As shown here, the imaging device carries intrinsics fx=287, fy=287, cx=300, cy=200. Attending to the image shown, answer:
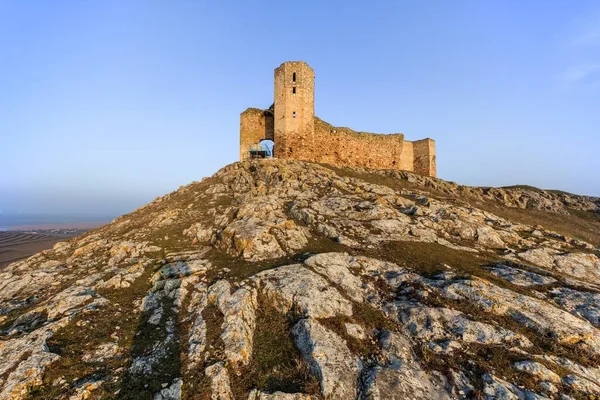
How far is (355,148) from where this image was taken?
39844 mm

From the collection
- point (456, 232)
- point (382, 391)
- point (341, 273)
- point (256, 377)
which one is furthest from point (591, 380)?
point (456, 232)

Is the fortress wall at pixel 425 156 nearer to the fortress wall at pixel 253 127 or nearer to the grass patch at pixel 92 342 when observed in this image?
the fortress wall at pixel 253 127

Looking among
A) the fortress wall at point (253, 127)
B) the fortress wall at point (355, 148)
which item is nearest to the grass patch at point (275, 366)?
the fortress wall at point (355, 148)

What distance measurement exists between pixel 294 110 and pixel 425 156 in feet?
78.3

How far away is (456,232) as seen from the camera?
20547 mm

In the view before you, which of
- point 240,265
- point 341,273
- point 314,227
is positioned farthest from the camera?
point 314,227

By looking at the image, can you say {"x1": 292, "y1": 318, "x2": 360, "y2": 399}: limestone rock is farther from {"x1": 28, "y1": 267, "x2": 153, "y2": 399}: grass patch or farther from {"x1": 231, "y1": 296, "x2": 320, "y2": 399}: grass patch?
{"x1": 28, "y1": 267, "x2": 153, "y2": 399}: grass patch

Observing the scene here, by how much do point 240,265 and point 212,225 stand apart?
6444 millimetres

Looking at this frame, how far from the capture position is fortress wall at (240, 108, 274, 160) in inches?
1443

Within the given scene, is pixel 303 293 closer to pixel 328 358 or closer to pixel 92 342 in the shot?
pixel 328 358

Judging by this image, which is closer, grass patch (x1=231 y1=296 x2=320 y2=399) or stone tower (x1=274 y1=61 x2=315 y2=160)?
grass patch (x1=231 y1=296 x2=320 y2=399)

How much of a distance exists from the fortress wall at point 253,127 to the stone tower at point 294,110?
3.21m

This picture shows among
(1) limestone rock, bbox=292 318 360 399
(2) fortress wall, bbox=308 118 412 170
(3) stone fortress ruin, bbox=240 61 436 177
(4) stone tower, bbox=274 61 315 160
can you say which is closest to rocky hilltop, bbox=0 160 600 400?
(1) limestone rock, bbox=292 318 360 399

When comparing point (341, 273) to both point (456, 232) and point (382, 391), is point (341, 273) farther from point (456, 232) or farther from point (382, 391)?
point (456, 232)
